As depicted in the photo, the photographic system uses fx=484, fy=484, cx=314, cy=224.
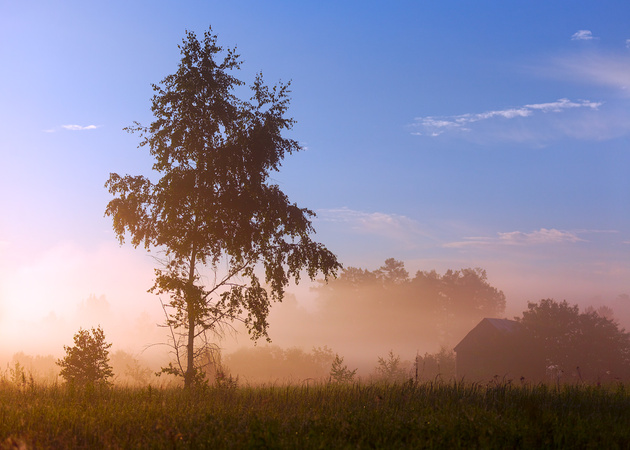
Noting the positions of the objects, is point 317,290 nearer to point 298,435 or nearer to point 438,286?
point 438,286

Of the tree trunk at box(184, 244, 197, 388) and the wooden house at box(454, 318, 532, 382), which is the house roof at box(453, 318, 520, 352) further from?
the tree trunk at box(184, 244, 197, 388)

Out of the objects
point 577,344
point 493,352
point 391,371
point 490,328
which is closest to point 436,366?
point 493,352

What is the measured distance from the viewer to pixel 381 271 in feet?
349

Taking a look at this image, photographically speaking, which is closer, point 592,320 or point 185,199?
point 185,199

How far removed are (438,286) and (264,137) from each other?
304 feet

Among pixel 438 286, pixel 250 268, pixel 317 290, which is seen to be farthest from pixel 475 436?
pixel 317 290

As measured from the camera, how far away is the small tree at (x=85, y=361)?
1598cm

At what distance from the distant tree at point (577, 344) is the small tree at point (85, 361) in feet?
136

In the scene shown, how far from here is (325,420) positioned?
8.12m

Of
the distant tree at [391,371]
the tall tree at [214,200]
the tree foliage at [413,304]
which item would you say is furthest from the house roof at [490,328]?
the tree foliage at [413,304]

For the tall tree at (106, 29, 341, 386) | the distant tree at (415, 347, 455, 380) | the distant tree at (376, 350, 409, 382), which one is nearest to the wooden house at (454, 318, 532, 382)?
the distant tree at (415, 347, 455, 380)

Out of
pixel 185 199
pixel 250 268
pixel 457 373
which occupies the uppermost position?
pixel 185 199

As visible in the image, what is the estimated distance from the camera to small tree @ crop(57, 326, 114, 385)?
16.0 metres

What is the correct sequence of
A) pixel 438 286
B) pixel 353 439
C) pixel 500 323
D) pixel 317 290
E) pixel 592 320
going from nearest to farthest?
pixel 353 439 → pixel 592 320 → pixel 500 323 → pixel 438 286 → pixel 317 290
